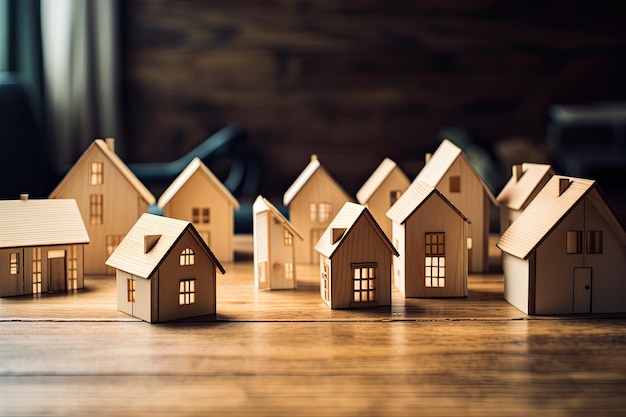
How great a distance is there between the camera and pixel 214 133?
19.4 feet

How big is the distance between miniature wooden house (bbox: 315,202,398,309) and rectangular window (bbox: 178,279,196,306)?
0.42m

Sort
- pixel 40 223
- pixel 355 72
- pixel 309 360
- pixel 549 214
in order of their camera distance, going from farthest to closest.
Answer: pixel 355 72
pixel 40 223
pixel 549 214
pixel 309 360

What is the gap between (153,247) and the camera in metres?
2.41

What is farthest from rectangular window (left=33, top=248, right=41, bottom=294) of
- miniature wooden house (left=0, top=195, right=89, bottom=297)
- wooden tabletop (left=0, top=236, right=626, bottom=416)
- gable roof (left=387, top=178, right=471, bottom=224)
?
gable roof (left=387, top=178, right=471, bottom=224)

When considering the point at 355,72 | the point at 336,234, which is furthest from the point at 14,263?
the point at 355,72

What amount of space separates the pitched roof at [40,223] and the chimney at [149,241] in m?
0.45

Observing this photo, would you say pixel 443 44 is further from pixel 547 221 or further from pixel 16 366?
pixel 16 366

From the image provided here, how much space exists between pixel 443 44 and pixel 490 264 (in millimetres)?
2925

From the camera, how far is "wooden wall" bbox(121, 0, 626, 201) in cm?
583

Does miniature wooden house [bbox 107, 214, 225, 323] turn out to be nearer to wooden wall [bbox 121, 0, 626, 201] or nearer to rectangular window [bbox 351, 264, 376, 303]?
rectangular window [bbox 351, 264, 376, 303]

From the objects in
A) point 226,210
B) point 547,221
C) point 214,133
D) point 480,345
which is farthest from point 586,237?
point 214,133

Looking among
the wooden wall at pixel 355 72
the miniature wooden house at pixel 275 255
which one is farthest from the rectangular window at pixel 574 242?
the wooden wall at pixel 355 72

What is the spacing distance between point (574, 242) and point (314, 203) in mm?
1179

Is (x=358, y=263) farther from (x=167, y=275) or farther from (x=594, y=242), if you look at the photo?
(x=594, y=242)
